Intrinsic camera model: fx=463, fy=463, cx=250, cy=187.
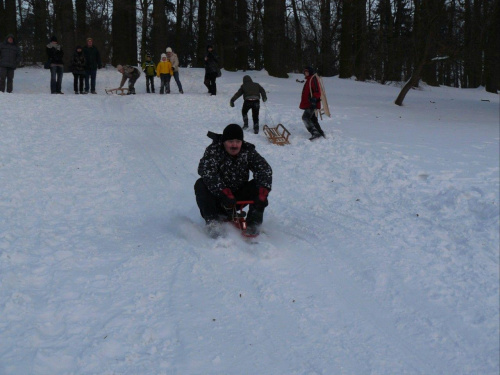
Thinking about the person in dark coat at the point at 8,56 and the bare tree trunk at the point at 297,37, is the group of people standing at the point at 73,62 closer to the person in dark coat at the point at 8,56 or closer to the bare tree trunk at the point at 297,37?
the person in dark coat at the point at 8,56

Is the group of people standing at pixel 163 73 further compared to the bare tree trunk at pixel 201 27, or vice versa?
the bare tree trunk at pixel 201 27

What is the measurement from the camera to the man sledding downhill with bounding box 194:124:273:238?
4820mm

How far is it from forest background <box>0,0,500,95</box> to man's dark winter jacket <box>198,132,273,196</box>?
10.7 meters

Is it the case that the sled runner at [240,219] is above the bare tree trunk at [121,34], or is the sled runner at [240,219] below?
below

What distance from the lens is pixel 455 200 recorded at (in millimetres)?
5832

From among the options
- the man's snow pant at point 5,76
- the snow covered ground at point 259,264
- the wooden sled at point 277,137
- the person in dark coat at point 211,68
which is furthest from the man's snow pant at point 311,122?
the man's snow pant at point 5,76

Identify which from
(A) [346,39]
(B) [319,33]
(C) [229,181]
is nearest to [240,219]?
(C) [229,181]

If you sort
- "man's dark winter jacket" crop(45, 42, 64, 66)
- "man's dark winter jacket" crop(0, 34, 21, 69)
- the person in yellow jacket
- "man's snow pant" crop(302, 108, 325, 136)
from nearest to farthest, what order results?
"man's snow pant" crop(302, 108, 325, 136) → "man's dark winter jacket" crop(0, 34, 21, 69) → "man's dark winter jacket" crop(45, 42, 64, 66) → the person in yellow jacket

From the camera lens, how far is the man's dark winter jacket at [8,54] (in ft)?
46.3

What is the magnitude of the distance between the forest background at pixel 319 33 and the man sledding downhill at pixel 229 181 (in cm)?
1074

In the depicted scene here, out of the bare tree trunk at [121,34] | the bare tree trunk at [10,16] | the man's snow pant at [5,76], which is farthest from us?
the bare tree trunk at [10,16]

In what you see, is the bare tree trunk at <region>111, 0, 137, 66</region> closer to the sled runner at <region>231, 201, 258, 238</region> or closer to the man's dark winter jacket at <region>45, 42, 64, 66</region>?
the man's dark winter jacket at <region>45, 42, 64, 66</region>

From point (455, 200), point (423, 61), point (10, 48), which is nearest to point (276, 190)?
point (455, 200)

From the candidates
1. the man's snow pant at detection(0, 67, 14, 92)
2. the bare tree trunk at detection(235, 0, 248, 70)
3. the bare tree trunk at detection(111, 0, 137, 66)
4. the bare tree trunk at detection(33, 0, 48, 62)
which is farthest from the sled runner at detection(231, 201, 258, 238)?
the bare tree trunk at detection(33, 0, 48, 62)
